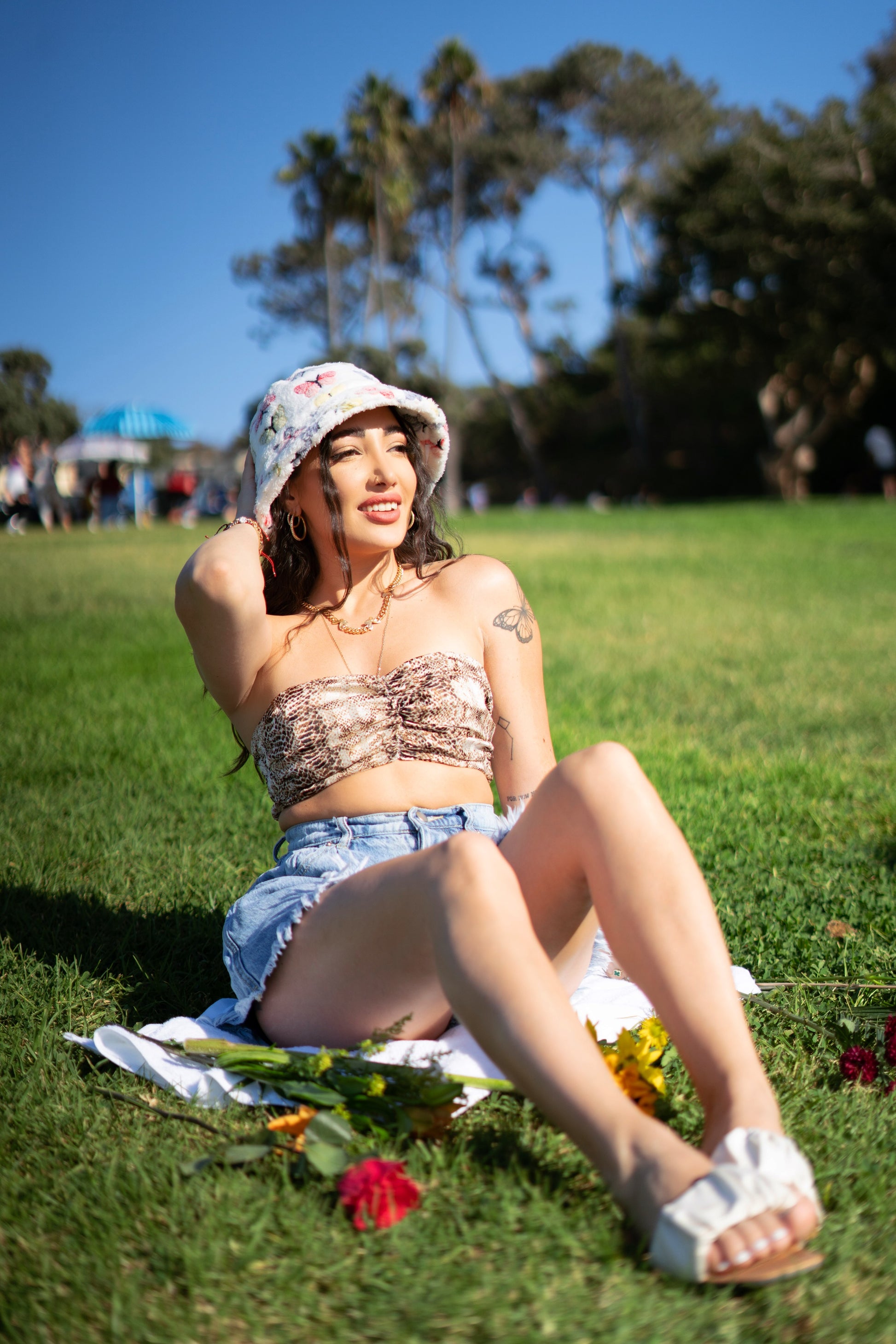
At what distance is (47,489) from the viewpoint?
27.0 metres

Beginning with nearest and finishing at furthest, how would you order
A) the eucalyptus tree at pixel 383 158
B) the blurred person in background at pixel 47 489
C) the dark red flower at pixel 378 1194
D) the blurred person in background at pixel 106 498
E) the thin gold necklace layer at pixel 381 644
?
the dark red flower at pixel 378 1194 → the thin gold necklace layer at pixel 381 644 → the blurred person in background at pixel 47 489 → the blurred person in background at pixel 106 498 → the eucalyptus tree at pixel 383 158

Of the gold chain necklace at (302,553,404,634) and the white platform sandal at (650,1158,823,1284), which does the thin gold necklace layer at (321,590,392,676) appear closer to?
the gold chain necklace at (302,553,404,634)

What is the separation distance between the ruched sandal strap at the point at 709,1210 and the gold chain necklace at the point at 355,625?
161cm

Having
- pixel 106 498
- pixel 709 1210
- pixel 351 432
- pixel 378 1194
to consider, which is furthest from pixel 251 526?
pixel 106 498

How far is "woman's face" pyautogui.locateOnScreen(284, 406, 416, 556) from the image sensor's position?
2.80m

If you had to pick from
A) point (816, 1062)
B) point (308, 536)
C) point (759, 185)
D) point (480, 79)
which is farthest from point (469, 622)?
point (480, 79)

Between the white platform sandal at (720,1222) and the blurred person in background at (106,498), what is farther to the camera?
the blurred person in background at (106,498)

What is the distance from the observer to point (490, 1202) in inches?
76.7

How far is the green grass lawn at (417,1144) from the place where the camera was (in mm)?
→ 1698

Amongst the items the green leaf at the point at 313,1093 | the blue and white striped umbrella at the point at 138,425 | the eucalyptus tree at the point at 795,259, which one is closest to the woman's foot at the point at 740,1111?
the green leaf at the point at 313,1093

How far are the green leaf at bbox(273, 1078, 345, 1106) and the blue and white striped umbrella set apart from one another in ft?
101

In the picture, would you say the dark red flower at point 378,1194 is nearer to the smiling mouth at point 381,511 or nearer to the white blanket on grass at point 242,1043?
the white blanket on grass at point 242,1043

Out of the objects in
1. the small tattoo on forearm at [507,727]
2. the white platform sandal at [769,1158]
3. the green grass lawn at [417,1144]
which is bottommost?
the green grass lawn at [417,1144]

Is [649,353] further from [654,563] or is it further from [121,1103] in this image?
[121,1103]
